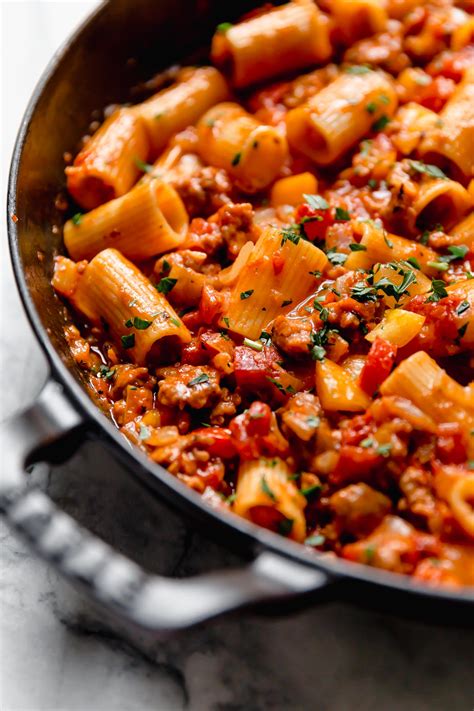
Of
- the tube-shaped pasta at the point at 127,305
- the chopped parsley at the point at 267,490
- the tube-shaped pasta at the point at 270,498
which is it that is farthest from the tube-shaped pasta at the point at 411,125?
the chopped parsley at the point at 267,490

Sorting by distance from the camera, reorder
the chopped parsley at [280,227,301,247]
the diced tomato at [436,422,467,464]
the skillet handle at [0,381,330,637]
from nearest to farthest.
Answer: the skillet handle at [0,381,330,637]
the diced tomato at [436,422,467,464]
the chopped parsley at [280,227,301,247]

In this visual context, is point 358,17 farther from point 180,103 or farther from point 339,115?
point 180,103

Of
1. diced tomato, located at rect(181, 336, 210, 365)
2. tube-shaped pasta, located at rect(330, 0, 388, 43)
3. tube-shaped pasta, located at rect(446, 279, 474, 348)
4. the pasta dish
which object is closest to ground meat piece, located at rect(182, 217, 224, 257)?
the pasta dish

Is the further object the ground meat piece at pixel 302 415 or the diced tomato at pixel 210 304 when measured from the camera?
the diced tomato at pixel 210 304

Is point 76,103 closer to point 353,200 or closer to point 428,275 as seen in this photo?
point 353,200

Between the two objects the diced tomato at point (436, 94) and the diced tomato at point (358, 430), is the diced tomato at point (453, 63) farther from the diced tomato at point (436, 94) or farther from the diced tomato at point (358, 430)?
the diced tomato at point (358, 430)

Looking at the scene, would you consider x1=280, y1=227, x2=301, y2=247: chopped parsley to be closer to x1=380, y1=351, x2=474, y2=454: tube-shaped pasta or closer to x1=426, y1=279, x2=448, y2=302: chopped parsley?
x1=426, y1=279, x2=448, y2=302: chopped parsley
